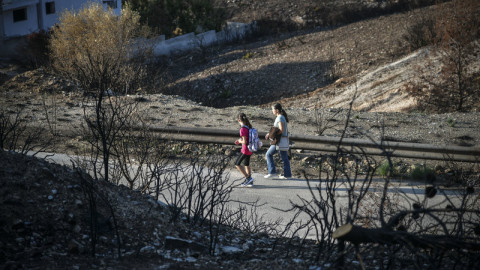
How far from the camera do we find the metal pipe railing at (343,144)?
9.57 m

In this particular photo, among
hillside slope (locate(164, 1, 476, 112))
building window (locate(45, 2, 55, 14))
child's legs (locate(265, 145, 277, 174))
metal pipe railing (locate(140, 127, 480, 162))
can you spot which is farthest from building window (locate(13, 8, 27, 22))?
child's legs (locate(265, 145, 277, 174))

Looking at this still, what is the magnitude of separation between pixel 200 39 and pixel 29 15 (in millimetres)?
12043

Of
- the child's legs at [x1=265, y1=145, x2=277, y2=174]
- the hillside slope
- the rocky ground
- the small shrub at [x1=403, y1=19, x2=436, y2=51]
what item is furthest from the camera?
the small shrub at [x1=403, y1=19, x2=436, y2=51]

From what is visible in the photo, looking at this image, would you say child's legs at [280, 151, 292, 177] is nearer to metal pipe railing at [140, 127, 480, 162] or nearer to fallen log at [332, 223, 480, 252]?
metal pipe railing at [140, 127, 480, 162]

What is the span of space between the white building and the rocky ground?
555 centimetres

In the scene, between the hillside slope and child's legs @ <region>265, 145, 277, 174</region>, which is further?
the hillside slope

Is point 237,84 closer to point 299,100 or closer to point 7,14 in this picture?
point 299,100

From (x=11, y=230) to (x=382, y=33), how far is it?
23.9 meters

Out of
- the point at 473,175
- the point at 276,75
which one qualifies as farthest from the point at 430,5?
the point at 473,175

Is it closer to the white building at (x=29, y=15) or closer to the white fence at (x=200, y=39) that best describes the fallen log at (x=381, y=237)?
the white fence at (x=200, y=39)

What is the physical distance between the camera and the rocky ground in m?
4.88

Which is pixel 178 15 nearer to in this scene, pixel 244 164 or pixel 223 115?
pixel 223 115

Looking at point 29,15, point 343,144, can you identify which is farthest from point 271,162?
point 29,15

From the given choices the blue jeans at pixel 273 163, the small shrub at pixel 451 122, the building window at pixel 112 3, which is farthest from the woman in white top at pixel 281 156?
the building window at pixel 112 3
